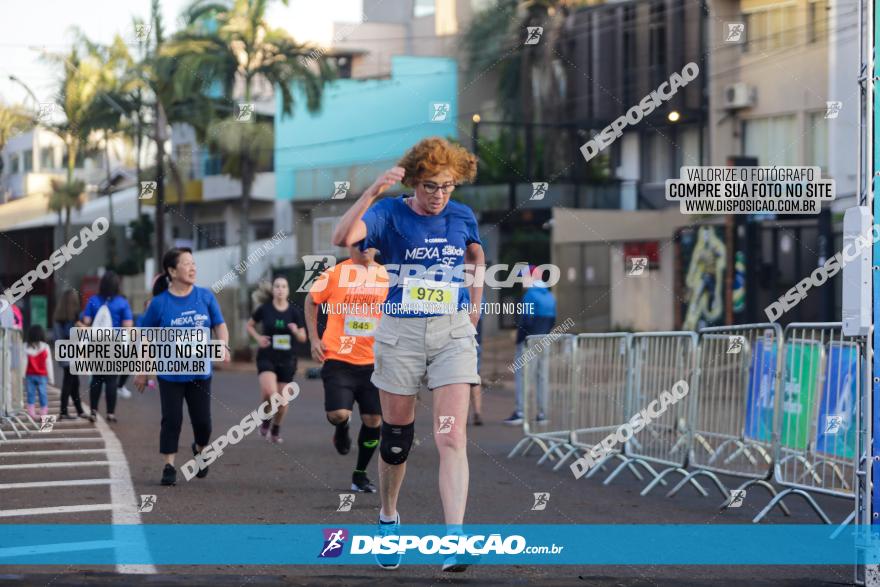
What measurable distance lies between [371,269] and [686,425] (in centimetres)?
264

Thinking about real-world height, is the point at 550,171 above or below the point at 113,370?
above

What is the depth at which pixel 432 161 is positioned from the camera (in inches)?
259

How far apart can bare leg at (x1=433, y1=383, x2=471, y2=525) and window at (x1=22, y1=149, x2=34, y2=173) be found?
170 ft

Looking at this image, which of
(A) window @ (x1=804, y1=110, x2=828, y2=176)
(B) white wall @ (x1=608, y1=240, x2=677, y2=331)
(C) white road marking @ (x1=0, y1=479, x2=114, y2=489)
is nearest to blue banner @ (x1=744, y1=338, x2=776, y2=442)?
(C) white road marking @ (x1=0, y1=479, x2=114, y2=489)

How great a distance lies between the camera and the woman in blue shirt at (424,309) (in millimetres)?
6559

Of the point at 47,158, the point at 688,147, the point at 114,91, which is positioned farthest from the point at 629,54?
the point at 47,158

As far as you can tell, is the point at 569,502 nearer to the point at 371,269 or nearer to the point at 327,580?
the point at 371,269

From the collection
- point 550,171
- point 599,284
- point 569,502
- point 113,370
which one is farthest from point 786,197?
point 550,171

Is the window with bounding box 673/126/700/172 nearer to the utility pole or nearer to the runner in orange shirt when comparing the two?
the utility pole

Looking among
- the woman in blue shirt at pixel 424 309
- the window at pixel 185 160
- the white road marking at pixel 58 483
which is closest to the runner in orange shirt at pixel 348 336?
the white road marking at pixel 58 483

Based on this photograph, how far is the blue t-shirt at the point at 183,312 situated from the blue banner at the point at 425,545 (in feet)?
9.45

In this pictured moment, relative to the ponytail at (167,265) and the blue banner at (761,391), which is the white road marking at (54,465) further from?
the blue banner at (761,391)

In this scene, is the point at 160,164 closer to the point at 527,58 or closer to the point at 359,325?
the point at 527,58

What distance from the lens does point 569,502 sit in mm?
9680
